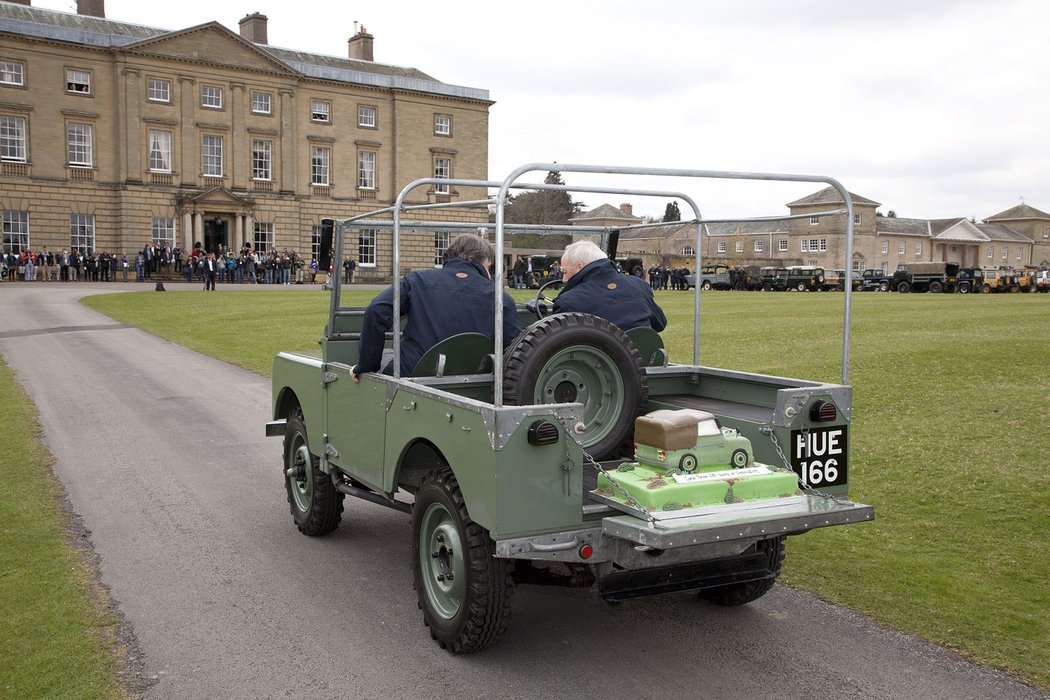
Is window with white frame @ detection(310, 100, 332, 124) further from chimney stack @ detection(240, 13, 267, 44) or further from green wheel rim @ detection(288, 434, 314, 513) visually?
green wheel rim @ detection(288, 434, 314, 513)

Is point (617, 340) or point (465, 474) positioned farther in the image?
point (617, 340)

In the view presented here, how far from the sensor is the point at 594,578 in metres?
4.60

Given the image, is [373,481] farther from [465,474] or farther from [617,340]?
[617,340]

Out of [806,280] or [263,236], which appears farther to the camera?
[263,236]

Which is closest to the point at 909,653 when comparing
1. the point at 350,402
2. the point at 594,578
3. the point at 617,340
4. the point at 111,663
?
the point at 594,578

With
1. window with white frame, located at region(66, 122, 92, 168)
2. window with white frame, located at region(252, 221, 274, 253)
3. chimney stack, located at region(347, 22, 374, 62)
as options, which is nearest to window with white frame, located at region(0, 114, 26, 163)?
window with white frame, located at region(66, 122, 92, 168)

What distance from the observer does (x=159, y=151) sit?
190 ft

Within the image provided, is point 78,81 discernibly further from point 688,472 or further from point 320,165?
point 688,472

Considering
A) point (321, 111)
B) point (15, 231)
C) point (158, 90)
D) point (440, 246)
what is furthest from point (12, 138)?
point (440, 246)

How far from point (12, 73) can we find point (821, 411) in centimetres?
6021

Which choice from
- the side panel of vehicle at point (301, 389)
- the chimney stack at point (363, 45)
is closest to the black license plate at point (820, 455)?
the side panel of vehicle at point (301, 389)

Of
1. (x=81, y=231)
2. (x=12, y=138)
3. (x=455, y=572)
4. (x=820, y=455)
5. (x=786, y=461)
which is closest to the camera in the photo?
(x=455, y=572)

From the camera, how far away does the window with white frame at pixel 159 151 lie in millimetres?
57656

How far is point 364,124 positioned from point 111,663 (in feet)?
213
